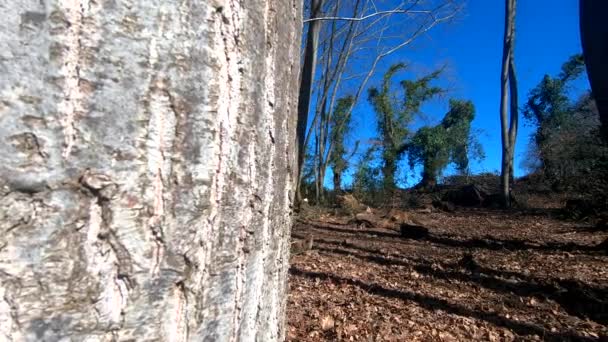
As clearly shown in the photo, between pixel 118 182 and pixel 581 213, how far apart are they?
1092 centimetres

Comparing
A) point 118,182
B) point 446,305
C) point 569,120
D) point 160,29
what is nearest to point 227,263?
point 118,182

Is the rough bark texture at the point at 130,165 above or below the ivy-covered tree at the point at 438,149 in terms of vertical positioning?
below

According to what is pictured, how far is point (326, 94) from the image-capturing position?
54.5ft

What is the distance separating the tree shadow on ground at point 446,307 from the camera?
332 centimetres

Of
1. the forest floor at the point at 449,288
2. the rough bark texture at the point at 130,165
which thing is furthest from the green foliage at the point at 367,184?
the rough bark texture at the point at 130,165

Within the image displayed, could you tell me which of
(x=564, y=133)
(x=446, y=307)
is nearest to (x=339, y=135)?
(x=564, y=133)

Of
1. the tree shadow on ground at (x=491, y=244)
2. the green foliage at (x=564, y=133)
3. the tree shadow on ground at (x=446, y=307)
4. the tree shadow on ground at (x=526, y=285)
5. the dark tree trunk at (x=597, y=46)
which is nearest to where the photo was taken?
the tree shadow on ground at (x=446, y=307)

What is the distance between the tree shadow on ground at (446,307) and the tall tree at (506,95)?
11673mm

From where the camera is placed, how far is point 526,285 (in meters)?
4.64

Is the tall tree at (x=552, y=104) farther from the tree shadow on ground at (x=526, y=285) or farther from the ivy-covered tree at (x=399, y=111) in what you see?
the tree shadow on ground at (x=526, y=285)

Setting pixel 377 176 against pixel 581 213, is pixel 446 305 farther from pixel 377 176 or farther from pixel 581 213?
pixel 377 176

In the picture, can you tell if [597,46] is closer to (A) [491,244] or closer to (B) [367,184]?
(A) [491,244]

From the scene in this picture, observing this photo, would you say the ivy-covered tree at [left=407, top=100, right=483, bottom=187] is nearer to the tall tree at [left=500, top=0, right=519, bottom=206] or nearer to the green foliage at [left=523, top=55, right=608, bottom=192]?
the green foliage at [left=523, top=55, right=608, bottom=192]

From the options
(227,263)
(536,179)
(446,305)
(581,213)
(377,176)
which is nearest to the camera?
(227,263)
